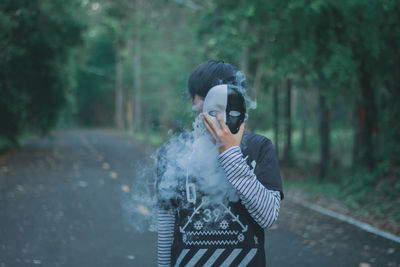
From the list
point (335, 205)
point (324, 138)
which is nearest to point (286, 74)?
point (324, 138)

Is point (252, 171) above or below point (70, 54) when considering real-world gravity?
below

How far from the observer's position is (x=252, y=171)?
1908mm

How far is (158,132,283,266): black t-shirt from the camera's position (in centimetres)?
196

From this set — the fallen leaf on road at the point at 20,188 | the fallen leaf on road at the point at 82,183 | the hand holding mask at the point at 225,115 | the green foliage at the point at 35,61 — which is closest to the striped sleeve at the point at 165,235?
the hand holding mask at the point at 225,115

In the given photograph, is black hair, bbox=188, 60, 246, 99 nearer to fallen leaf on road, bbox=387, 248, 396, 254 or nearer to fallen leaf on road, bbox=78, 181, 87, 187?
fallen leaf on road, bbox=387, 248, 396, 254

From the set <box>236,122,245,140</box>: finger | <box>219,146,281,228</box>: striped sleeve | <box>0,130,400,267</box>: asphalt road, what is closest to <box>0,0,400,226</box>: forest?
<box>236,122,245,140</box>: finger

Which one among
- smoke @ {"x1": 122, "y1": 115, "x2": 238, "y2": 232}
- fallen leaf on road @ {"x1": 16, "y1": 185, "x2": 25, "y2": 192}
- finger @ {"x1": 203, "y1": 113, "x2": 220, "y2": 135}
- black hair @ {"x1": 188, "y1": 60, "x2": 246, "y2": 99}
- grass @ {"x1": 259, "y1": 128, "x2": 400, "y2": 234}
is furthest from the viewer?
fallen leaf on road @ {"x1": 16, "y1": 185, "x2": 25, "y2": 192}

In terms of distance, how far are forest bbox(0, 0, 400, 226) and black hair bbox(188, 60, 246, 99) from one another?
14 centimetres

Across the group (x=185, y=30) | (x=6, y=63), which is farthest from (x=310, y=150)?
(x=6, y=63)

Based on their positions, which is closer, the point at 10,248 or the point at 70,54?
the point at 10,248

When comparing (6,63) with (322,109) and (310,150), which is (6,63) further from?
(310,150)

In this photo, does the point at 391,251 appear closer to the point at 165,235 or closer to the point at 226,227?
the point at 165,235

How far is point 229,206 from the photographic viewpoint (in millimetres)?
1942

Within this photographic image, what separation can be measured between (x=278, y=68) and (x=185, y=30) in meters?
15.6
